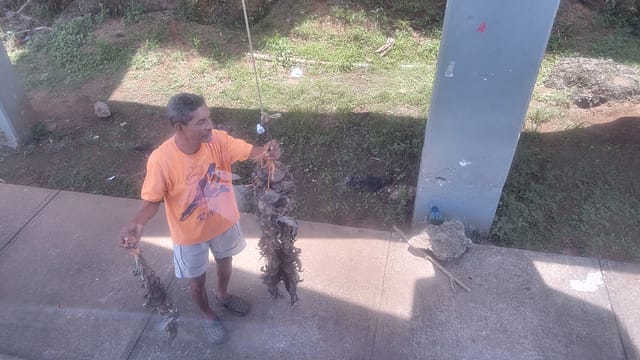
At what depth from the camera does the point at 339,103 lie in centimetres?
572

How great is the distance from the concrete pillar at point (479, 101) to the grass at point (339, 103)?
457mm

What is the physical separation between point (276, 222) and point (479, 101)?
163 centimetres

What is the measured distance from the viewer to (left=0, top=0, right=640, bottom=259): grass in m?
4.21

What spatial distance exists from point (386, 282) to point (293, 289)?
79 centimetres

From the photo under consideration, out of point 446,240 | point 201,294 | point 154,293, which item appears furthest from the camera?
point 446,240

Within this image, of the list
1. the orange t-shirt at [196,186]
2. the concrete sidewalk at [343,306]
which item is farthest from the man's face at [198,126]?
the concrete sidewalk at [343,306]

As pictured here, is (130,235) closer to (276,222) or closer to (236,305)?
(276,222)

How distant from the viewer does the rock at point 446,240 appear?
367cm

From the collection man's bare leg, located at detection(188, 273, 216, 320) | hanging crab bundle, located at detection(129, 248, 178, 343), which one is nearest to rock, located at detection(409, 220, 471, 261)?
man's bare leg, located at detection(188, 273, 216, 320)

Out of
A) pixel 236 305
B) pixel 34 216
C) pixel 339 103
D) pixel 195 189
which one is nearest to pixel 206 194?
pixel 195 189

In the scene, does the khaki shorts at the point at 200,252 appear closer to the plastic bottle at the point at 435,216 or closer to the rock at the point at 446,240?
the rock at the point at 446,240

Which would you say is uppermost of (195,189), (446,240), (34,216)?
(195,189)

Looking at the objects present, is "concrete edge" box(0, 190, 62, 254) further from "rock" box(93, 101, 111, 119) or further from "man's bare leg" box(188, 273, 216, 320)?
"man's bare leg" box(188, 273, 216, 320)

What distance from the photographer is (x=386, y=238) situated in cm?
402
